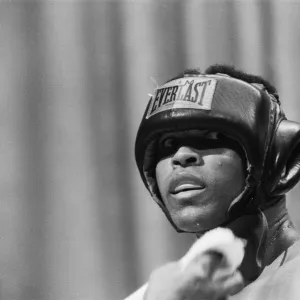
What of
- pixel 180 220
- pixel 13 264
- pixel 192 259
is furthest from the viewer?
pixel 13 264

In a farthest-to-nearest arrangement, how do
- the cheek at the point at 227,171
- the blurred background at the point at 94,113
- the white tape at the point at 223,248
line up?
the blurred background at the point at 94,113 → the cheek at the point at 227,171 → the white tape at the point at 223,248

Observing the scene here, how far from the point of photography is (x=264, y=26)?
5.08 feet

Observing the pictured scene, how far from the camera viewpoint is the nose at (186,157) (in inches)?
35.4

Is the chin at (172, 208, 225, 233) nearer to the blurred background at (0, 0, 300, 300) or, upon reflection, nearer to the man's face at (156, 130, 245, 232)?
the man's face at (156, 130, 245, 232)

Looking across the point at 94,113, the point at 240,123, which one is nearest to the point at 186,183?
the point at 240,123

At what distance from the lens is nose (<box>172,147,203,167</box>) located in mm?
899

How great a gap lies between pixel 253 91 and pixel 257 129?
0.23ft

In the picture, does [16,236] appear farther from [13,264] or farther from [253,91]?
[253,91]

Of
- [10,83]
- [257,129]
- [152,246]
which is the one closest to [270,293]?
[257,129]

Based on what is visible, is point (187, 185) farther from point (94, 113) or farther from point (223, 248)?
point (94, 113)

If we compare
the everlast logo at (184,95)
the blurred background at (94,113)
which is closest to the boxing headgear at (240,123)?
the everlast logo at (184,95)

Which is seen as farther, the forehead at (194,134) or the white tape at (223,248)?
the forehead at (194,134)

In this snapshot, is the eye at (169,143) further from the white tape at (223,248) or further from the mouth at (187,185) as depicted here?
the white tape at (223,248)

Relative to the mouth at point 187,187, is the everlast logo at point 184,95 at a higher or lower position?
higher
